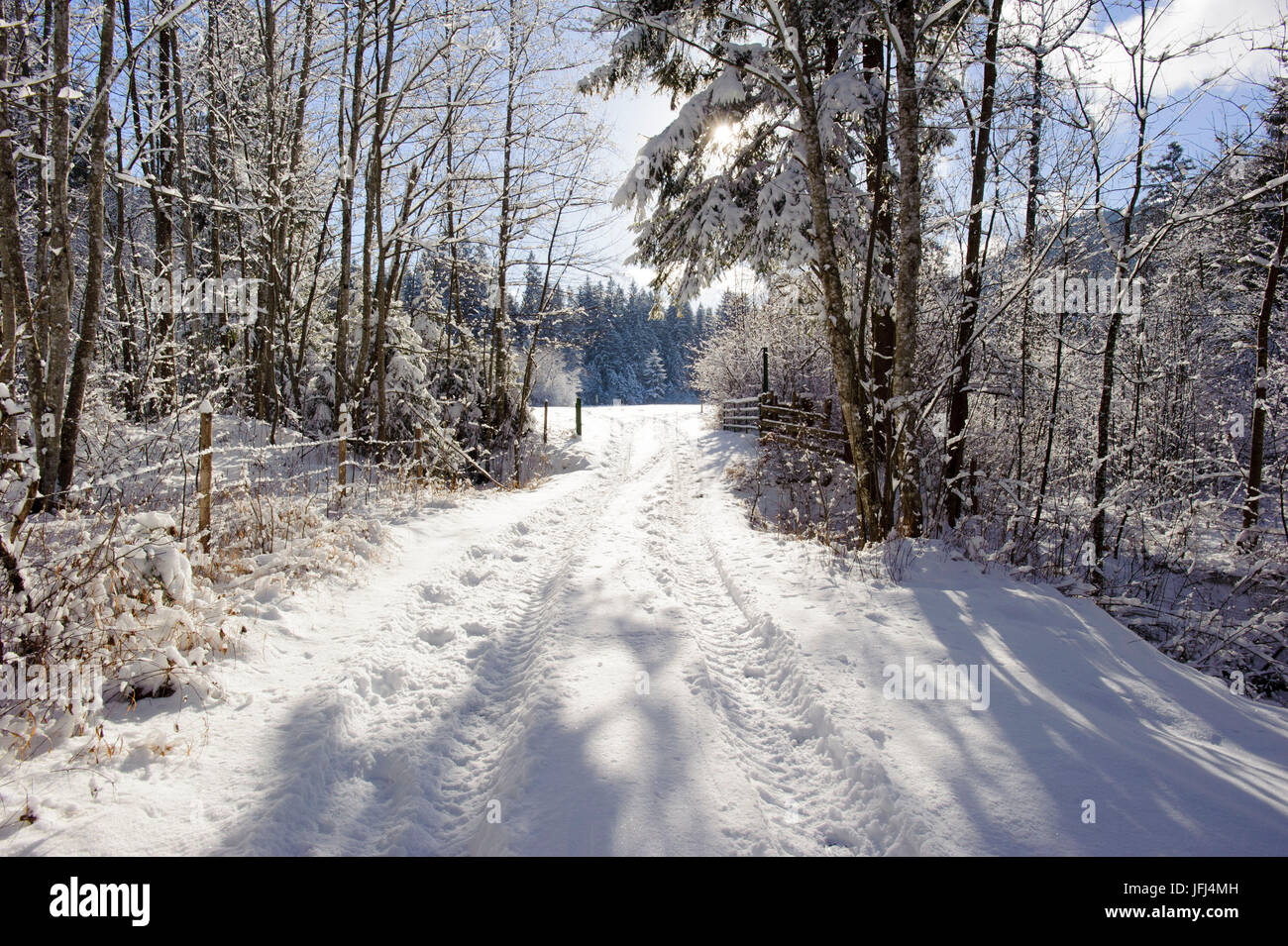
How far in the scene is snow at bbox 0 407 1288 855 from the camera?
2.33m

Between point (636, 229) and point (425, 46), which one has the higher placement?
point (425, 46)

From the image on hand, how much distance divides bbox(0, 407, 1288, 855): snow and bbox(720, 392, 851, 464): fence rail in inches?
218

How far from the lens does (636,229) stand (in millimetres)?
11617

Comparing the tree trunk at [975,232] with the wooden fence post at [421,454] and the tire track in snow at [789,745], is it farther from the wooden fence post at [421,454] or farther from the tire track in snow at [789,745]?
the wooden fence post at [421,454]

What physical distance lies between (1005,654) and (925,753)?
5.06 ft

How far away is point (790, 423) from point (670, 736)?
12.9m

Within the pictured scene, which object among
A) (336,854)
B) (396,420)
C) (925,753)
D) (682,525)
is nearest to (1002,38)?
(682,525)

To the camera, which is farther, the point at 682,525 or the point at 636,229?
the point at 636,229

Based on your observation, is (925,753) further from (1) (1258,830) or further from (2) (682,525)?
(2) (682,525)

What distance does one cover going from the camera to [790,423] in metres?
15.0

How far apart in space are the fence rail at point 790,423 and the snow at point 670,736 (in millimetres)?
5529

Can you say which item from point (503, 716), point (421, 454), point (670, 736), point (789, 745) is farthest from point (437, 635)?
point (421, 454)

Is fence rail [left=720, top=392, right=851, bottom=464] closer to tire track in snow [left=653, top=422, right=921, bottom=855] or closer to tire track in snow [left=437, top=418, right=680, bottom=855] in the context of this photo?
tire track in snow [left=653, top=422, right=921, bottom=855]

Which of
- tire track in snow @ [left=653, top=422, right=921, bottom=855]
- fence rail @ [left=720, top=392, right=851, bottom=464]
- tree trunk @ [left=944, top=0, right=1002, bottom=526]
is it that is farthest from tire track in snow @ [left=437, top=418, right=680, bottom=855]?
tree trunk @ [left=944, top=0, right=1002, bottom=526]
